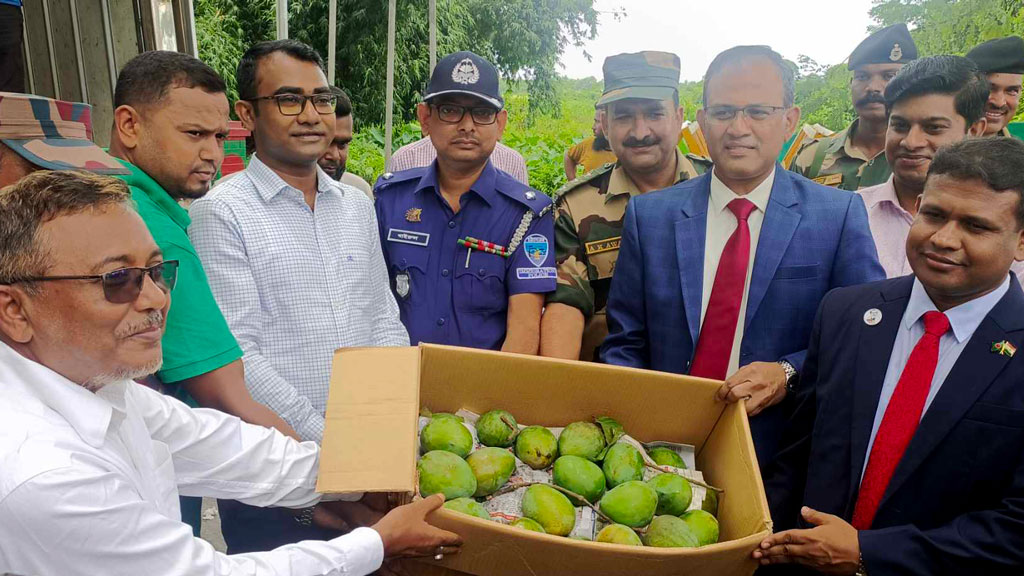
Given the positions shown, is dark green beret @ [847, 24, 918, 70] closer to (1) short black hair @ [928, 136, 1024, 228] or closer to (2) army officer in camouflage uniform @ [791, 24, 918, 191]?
(2) army officer in camouflage uniform @ [791, 24, 918, 191]

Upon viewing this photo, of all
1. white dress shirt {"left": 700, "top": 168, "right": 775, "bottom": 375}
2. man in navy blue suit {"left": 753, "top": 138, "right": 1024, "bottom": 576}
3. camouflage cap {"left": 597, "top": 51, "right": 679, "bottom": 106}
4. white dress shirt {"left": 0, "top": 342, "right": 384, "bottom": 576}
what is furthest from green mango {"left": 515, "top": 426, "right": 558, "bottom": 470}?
camouflage cap {"left": 597, "top": 51, "right": 679, "bottom": 106}

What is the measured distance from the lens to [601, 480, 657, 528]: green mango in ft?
5.48

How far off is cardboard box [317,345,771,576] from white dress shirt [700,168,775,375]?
450mm

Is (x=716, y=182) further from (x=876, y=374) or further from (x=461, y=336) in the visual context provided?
(x=461, y=336)

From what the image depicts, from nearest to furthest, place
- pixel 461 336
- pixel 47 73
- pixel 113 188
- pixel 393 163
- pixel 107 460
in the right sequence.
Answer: pixel 107 460 < pixel 113 188 < pixel 461 336 < pixel 393 163 < pixel 47 73

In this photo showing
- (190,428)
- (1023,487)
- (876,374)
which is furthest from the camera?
(876,374)

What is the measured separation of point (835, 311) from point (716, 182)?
0.64 metres

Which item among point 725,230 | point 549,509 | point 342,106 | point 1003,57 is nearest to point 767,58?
point 725,230

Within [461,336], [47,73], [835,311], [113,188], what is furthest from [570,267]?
[47,73]

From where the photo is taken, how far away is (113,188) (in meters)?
1.47

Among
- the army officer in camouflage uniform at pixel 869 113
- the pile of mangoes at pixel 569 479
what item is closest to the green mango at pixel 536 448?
the pile of mangoes at pixel 569 479

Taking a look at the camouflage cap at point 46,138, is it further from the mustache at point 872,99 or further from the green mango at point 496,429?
the mustache at point 872,99

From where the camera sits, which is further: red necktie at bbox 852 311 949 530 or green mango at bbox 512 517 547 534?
red necktie at bbox 852 311 949 530

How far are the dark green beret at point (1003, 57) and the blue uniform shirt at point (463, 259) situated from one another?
8.67 ft
